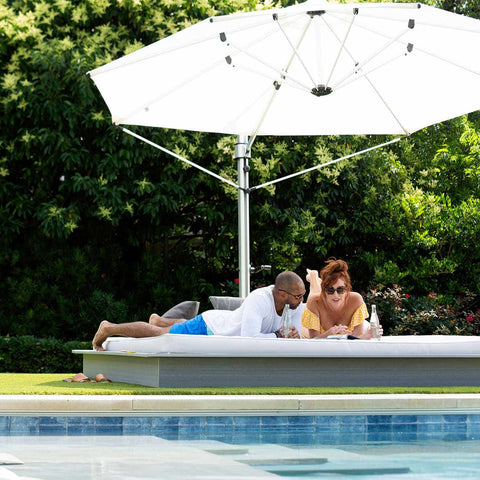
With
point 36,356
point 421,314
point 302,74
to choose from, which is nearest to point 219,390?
point 302,74

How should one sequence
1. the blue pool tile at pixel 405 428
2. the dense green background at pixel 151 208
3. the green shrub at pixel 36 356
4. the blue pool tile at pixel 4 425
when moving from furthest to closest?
the dense green background at pixel 151 208
the green shrub at pixel 36 356
the blue pool tile at pixel 405 428
the blue pool tile at pixel 4 425

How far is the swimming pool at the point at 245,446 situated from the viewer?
15.6ft

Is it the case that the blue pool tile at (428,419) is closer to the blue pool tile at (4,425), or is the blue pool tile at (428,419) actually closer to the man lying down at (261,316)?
the man lying down at (261,316)

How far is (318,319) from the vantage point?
793 cm

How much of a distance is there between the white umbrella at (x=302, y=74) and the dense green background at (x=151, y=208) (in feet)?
7.88

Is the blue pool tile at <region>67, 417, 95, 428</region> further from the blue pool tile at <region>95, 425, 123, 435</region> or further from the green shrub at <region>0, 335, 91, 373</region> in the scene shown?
the green shrub at <region>0, 335, 91, 373</region>

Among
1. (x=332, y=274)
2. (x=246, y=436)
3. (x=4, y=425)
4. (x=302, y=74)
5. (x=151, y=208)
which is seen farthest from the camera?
(x=151, y=208)

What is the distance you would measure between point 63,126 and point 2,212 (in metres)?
1.51

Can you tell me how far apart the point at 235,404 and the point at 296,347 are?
1.15 m

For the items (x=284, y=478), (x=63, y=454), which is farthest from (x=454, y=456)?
(x=63, y=454)

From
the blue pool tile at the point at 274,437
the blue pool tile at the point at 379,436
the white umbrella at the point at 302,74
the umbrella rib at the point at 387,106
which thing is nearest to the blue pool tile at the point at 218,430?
the blue pool tile at the point at 274,437

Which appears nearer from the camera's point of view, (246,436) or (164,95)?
(246,436)

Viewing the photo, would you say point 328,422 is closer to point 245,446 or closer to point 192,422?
point 245,446

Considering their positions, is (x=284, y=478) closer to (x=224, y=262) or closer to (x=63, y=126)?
(x=63, y=126)
